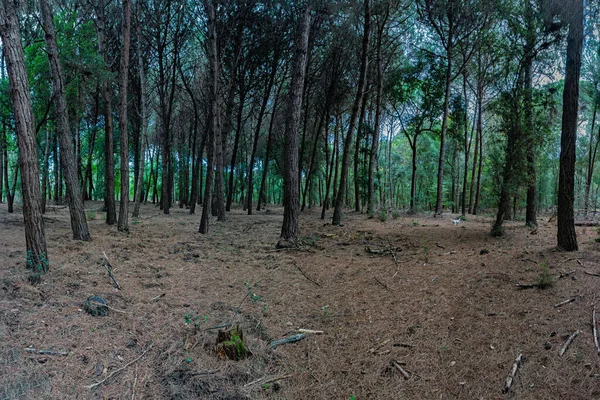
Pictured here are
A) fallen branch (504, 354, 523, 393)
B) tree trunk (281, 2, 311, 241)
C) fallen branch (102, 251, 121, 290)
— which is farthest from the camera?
tree trunk (281, 2, 311, 241)

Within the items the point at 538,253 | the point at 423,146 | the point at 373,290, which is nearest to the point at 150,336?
the point at 373,290

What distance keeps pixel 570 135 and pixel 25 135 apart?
895 cm

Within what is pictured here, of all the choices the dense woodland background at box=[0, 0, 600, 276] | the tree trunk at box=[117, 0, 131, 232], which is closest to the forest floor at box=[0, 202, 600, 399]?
the dense woodland background at box=[0, 0, 600, 276]

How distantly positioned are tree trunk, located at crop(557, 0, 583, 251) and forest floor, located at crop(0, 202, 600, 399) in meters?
0.44

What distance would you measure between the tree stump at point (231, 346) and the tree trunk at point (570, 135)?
5.87 meters

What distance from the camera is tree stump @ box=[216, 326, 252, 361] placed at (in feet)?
12.2

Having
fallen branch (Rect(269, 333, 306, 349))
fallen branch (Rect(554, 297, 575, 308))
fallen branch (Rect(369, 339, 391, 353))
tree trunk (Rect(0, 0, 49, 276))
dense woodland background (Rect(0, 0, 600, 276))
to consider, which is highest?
dense woodland background (Rect(0, 0, 600, 276))

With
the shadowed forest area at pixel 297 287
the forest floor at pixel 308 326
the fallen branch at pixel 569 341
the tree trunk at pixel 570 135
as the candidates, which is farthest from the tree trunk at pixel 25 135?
the tree trunk at pixel 570 135

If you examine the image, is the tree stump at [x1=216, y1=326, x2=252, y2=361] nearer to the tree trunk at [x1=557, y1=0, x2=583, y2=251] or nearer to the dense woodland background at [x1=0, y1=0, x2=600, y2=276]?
the dense woodland background at [x1=0, y1=0, x2=600, y2=276]

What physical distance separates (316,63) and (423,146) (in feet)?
76.6

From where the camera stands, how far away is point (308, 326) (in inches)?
180

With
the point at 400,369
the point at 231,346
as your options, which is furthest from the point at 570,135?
the point at 231,346

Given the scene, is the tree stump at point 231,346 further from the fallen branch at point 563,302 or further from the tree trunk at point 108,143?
the tree trunk at point 108,143

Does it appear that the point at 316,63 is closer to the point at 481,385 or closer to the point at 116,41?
the point at 116,41
